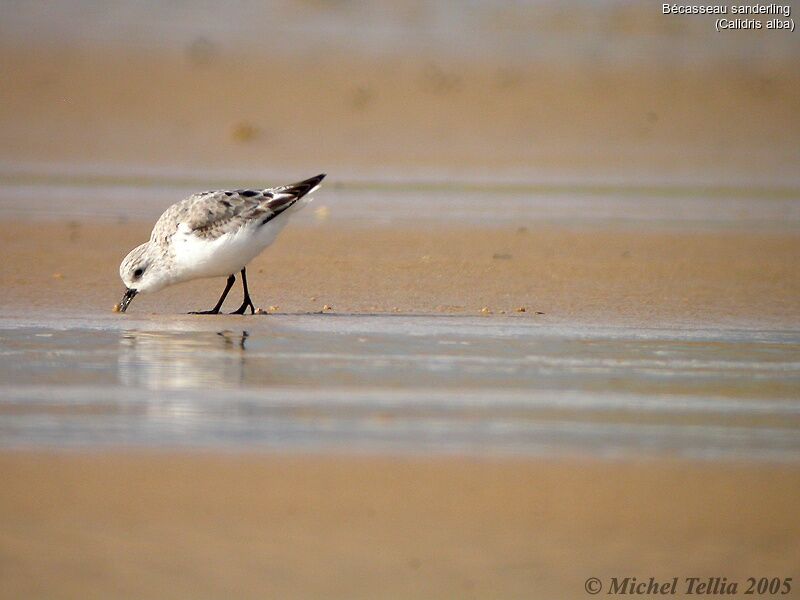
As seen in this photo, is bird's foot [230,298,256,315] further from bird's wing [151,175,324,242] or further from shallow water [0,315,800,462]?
bird's wing [151,175,324,242]

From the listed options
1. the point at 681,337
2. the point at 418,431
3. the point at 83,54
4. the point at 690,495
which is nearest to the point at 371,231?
the point at 681,337

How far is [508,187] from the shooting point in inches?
804

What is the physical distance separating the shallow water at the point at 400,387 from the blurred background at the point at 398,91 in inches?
434

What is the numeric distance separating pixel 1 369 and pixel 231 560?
3533mm

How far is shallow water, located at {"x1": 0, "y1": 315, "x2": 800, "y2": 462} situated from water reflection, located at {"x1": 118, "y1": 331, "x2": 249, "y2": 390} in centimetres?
2

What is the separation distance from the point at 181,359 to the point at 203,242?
2.21 m

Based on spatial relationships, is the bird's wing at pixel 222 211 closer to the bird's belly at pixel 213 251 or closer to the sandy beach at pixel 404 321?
the bird's belly at pixel 213 251

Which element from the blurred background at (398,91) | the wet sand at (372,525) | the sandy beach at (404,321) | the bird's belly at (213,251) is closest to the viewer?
the wet sand at (372,525)

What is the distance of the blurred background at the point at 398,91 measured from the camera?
22031 mm

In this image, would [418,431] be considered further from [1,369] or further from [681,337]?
[681,337]

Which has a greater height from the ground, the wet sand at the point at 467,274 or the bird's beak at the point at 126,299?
A: the bird's beak at the point at 126,299

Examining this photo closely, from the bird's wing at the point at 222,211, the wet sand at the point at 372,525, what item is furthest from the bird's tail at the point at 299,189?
the wet sand at the point at 372,525

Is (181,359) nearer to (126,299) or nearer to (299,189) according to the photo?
(126,299)

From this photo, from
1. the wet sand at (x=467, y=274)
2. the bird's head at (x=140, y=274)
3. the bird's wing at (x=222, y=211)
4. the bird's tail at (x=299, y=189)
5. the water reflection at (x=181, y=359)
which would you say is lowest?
the wet sand at (x=467, y=274)
